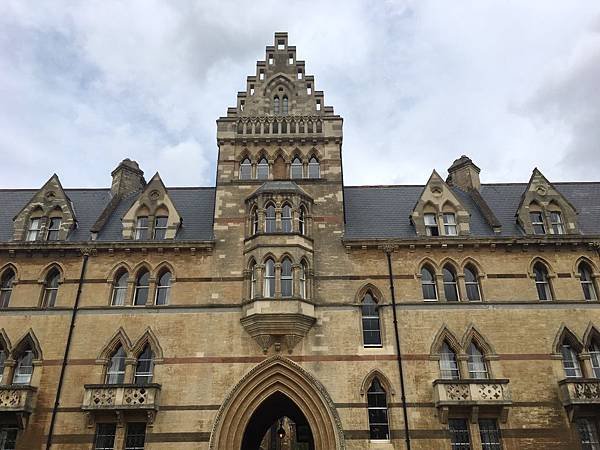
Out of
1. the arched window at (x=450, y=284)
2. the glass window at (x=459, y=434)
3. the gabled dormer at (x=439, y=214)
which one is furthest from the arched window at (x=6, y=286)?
the glass window at (x=459, y=434)

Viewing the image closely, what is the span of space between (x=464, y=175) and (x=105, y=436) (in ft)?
73.4

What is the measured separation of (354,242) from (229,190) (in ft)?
22.3

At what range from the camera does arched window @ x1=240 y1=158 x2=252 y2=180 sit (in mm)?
24469

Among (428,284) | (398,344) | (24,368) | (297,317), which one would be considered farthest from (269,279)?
(24,368)

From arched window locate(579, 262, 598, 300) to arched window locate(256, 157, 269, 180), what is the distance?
1563 centimetres

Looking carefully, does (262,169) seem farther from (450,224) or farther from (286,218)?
(450,224)

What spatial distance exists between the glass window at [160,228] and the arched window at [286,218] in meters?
5.92

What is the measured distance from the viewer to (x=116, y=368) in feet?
66.8

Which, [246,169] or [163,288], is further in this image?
[246,169]

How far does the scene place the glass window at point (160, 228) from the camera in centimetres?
2331

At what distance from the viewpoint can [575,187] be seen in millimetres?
26984

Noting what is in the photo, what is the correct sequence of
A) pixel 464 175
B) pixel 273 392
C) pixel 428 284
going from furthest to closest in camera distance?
pixel 464 175 → pixel 428 284 → pixel 273 392

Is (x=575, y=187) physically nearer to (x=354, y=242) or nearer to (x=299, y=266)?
(x=354, y=242)

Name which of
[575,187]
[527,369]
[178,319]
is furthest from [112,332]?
[575,187]
